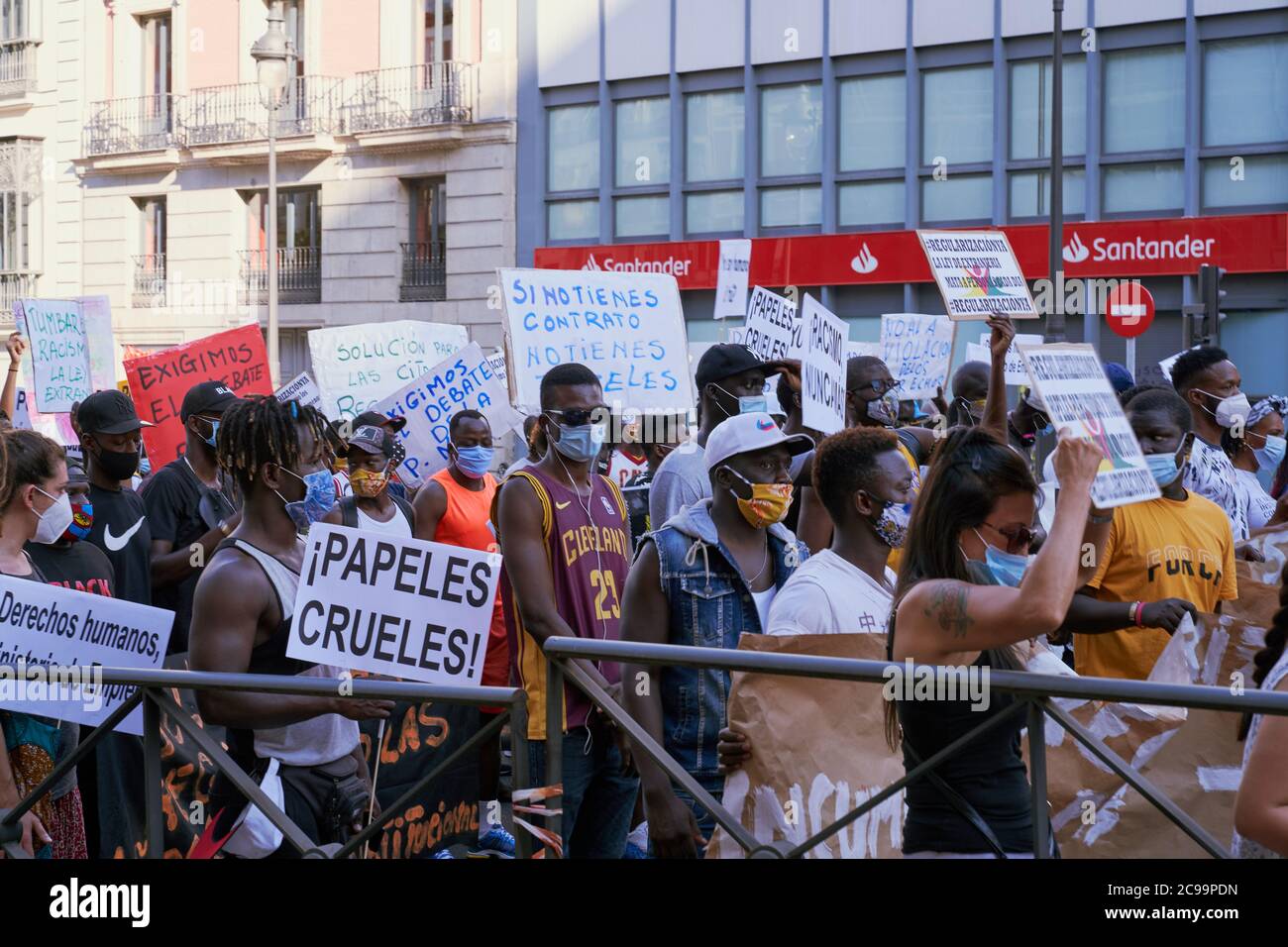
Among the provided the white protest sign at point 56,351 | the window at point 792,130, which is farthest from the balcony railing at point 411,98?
the white protest sign at point 56,351

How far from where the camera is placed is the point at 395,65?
29.5m

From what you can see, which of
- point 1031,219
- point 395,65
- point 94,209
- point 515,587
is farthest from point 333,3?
point 515,587

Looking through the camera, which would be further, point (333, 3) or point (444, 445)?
point (333, 3)

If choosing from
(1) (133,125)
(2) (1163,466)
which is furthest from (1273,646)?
(1) (133,125)

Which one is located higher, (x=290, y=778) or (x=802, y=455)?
(x=802, y=455)

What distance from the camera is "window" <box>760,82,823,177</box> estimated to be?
24.8m

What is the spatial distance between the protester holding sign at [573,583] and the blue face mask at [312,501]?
632 mm

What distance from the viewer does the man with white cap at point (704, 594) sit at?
4629 mm

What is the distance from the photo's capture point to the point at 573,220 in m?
27.2

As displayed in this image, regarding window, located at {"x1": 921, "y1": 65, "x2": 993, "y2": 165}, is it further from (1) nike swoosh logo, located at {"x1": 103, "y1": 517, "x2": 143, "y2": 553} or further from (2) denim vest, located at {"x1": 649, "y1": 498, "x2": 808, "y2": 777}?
(2) denim vest, located at {"x1": 649, "y1": 498, "x2": 808, "y2": 777}

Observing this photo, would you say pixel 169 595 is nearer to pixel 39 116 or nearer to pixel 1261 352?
pixel 1261 352

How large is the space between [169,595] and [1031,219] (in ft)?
58.8

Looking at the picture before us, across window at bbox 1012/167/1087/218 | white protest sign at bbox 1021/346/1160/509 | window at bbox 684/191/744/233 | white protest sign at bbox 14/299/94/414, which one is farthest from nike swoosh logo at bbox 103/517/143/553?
window at bbox 684/191/744/233

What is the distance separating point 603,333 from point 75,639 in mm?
3651
